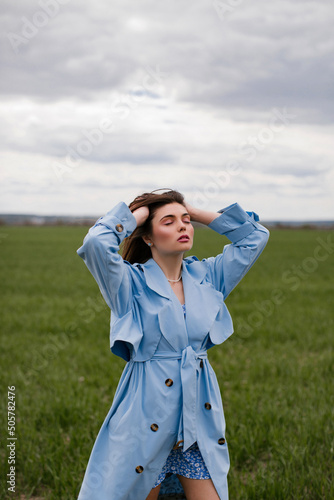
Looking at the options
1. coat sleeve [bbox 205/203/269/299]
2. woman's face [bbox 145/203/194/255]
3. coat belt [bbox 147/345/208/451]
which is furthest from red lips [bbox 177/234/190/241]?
coat belt [bbox 147/345/208/451]

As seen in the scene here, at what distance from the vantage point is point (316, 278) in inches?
634

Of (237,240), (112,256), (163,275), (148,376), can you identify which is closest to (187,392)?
(148,376)

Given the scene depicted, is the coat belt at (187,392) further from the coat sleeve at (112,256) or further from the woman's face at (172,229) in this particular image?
the woman's face at (172,229)

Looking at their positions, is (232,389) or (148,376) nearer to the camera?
(148,376)

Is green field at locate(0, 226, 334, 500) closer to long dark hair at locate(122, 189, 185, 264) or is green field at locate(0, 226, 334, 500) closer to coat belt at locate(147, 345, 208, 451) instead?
coat belt at locate(147, 345, 208, 451)

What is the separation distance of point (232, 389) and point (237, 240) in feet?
10.6

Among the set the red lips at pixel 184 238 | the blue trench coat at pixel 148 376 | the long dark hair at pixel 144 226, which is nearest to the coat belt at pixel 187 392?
the blue trench coat at pixel 148 376

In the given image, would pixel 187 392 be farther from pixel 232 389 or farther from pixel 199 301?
pixel 232 389

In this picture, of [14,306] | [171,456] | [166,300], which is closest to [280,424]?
[171,456]

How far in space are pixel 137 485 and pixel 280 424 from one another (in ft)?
7.95

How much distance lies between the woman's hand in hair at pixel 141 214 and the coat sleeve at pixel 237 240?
37 cm

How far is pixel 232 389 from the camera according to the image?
5.71m

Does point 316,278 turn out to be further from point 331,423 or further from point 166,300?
point 166,300

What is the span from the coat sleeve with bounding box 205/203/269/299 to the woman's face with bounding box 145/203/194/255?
0.22 m
